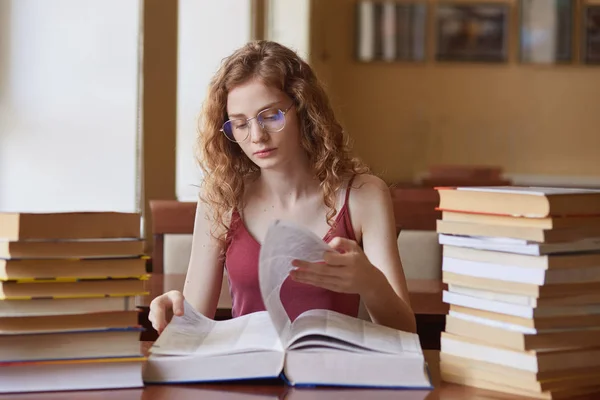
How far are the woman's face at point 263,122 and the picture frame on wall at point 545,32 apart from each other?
689 cm

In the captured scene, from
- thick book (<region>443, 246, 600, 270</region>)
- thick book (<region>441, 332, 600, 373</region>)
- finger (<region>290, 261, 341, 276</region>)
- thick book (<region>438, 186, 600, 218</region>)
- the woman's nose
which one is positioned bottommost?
thick book (<region>441, 332, 600, 373</region>)

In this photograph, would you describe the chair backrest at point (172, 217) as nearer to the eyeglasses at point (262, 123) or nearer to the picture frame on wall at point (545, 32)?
the eyeglasses at point (262, 123)

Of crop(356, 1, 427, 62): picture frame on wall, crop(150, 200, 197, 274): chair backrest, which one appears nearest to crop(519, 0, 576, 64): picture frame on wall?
crop(356, 1, 427, 62): picture frame on wall

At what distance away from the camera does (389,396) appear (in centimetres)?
144

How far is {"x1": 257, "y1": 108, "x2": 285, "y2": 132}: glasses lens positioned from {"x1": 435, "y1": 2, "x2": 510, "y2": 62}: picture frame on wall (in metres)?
6.76

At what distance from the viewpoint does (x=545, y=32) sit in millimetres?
8680

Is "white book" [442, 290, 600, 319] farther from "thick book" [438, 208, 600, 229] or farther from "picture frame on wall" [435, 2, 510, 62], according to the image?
"picture frame on wall" [435, 2, 510, 62]

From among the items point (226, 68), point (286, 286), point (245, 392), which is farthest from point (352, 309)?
point (245, 392)

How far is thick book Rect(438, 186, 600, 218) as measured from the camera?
1.43m

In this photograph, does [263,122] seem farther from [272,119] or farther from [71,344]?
[71,344]

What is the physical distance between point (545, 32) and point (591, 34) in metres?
0.44

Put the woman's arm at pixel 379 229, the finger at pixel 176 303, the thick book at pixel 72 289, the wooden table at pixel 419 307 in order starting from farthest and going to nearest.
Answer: the wooden table at pixel 419 307 → the woman's arm at pixel 379 229 → the finger at pixel 176 303 → the thick book at pixel 72 289

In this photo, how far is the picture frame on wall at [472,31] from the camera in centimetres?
866

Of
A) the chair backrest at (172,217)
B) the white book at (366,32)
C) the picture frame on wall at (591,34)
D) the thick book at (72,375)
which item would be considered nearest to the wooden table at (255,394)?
the thick book at (72,375)
